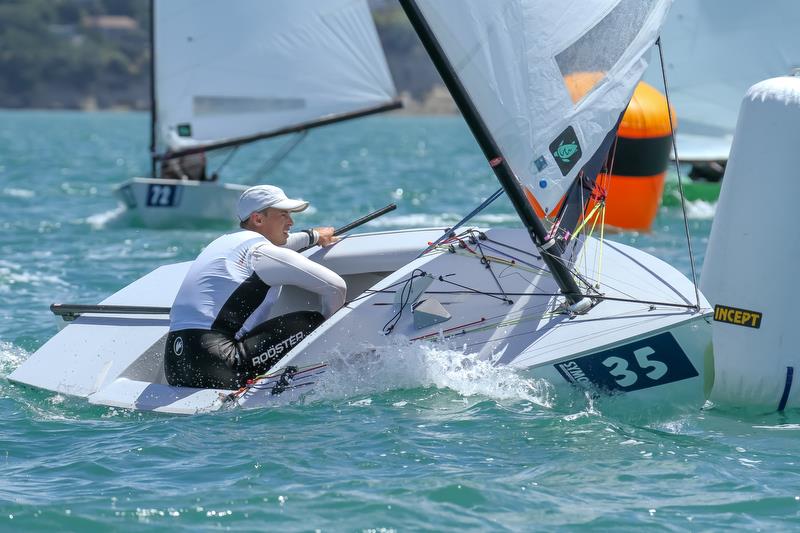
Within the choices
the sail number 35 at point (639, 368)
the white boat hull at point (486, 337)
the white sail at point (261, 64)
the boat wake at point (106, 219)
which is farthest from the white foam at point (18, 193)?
the sail number 35 at point (639, 368)

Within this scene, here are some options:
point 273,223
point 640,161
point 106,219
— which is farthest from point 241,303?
point 106,219

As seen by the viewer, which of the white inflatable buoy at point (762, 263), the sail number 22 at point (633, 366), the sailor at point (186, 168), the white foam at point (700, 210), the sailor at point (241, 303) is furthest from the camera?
the white foam at point (700, 210)

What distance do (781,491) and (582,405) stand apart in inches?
33.5

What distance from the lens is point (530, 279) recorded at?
4.81 metres

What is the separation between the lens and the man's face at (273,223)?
15.8 ft

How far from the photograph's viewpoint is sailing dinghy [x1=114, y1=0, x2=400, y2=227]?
464 inches

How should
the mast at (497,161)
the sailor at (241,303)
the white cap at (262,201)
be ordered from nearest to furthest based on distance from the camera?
the mast at (497,161), the sailor at (241,303), the white cap at (262,201)

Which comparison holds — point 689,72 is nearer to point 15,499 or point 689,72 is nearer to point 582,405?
point 582,405

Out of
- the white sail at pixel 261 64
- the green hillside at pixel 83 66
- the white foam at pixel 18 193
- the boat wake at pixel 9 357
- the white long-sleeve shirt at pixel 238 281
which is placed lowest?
the boat wake at pixel 9 357

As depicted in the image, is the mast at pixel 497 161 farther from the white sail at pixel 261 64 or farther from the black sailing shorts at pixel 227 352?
the white sail at pixel 261 64

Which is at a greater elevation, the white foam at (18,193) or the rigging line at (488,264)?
the rigging line at (488,264)

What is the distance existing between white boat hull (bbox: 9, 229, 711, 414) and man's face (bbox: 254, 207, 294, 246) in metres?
0.26

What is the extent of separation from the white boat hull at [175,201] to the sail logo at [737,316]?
8.23 m

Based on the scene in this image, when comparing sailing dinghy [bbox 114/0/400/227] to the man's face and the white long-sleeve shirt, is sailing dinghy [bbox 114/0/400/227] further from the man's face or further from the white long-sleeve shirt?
the white long-sleeve shirt
